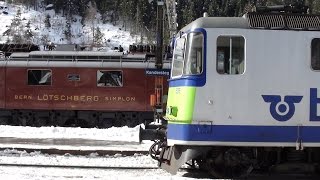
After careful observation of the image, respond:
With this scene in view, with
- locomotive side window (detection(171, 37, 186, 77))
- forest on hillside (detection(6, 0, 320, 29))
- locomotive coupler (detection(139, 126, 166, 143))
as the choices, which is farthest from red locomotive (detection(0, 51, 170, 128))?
forest on hillside (detection(6, 0, 320, 29))

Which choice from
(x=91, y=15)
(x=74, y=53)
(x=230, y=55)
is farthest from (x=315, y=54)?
(x=91, y=15)

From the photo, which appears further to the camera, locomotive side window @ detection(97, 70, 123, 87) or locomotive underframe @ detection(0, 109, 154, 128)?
locomotive underframe @ detection(0, 109, 154, 128)

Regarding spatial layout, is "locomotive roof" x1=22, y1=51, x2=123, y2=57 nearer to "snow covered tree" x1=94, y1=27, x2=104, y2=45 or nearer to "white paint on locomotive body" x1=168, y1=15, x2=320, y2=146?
"white paint on locomotive body" x1=168, y1=15, x2=320, y2=146

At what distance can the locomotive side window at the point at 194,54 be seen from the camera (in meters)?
9.28

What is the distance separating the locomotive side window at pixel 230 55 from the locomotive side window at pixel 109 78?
13276 millimetres

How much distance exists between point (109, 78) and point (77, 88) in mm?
1481

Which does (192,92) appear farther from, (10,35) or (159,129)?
(10,35)

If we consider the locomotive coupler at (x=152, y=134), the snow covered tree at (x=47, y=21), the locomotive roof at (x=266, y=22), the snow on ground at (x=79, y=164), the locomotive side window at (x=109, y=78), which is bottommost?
the snow on ground at (x=79, y=164)

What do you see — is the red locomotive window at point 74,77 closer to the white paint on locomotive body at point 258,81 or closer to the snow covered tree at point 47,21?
the white paint on locomotive body at point 258,81

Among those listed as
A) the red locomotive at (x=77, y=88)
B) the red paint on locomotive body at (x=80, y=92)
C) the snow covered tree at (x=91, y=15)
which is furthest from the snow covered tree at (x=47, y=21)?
the red paint on locomotive body at (x=80, y=92)

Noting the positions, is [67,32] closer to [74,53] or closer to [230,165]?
[74,53]

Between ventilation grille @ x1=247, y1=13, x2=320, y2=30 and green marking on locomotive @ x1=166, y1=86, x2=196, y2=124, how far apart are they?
5.48 ft

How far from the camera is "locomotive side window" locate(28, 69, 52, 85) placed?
22578mm

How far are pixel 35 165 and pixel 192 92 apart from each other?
434cm
